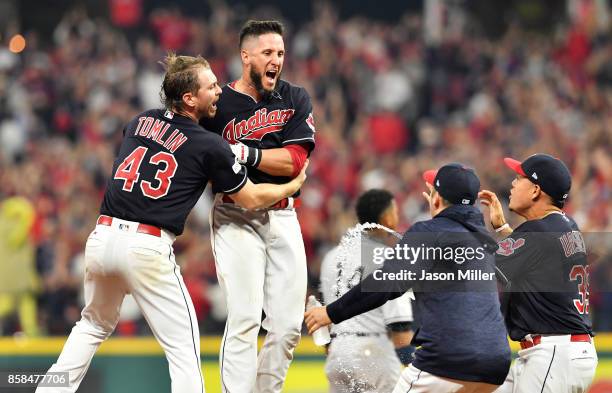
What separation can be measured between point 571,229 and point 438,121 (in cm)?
862

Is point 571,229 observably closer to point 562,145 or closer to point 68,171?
point 562,145

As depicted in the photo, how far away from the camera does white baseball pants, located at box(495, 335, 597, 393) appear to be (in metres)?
5.65

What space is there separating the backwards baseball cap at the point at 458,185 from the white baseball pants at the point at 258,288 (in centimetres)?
103

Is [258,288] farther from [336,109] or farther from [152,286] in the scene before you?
[336,109]

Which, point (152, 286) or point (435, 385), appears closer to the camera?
point (435, 385)

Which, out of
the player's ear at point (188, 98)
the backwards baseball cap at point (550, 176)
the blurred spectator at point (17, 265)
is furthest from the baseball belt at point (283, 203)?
the blurred spectator at point (17, 265)

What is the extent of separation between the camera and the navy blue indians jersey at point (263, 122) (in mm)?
5898

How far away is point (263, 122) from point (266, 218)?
56cm

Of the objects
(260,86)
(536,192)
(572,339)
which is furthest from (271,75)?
(572,339)

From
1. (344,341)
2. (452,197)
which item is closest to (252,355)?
(344,341)

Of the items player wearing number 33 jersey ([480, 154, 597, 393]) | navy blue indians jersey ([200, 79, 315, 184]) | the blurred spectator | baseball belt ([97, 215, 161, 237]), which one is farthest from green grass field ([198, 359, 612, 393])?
the blurred spectator

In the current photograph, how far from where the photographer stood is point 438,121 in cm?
1427

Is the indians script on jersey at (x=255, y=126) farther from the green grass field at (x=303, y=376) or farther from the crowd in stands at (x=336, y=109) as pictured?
the crowd in stands at (x=336, y=109)

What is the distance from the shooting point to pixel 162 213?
5.54m
